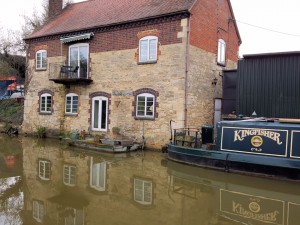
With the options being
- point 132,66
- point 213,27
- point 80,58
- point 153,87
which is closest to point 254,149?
point 153,87

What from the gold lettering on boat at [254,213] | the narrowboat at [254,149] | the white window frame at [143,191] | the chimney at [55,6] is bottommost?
the gold lettering on boat at [254,213]

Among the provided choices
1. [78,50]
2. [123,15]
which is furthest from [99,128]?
[123,15]

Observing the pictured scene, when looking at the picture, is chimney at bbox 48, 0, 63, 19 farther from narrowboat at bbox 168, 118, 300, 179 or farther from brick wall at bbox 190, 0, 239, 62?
narrowboat at bbox 168, 118, 300, 179

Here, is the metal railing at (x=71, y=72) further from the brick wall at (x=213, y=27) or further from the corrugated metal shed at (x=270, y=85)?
the corrugated metal shed at (x=270, y=85)

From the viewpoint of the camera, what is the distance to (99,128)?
52.0ft

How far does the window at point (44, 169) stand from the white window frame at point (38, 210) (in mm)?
2178

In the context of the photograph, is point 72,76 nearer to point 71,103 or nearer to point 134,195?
point 71,103

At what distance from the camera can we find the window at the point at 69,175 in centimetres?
834

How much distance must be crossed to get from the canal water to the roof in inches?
273

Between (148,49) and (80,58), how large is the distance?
443 centimetres

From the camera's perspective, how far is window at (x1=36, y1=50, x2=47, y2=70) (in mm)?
18500

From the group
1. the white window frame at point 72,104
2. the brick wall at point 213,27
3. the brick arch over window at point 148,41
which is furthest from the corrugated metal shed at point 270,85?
the white window frame at point 72,104

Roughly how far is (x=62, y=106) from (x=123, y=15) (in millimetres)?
6057

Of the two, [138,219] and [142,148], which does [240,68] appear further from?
[138,219]
